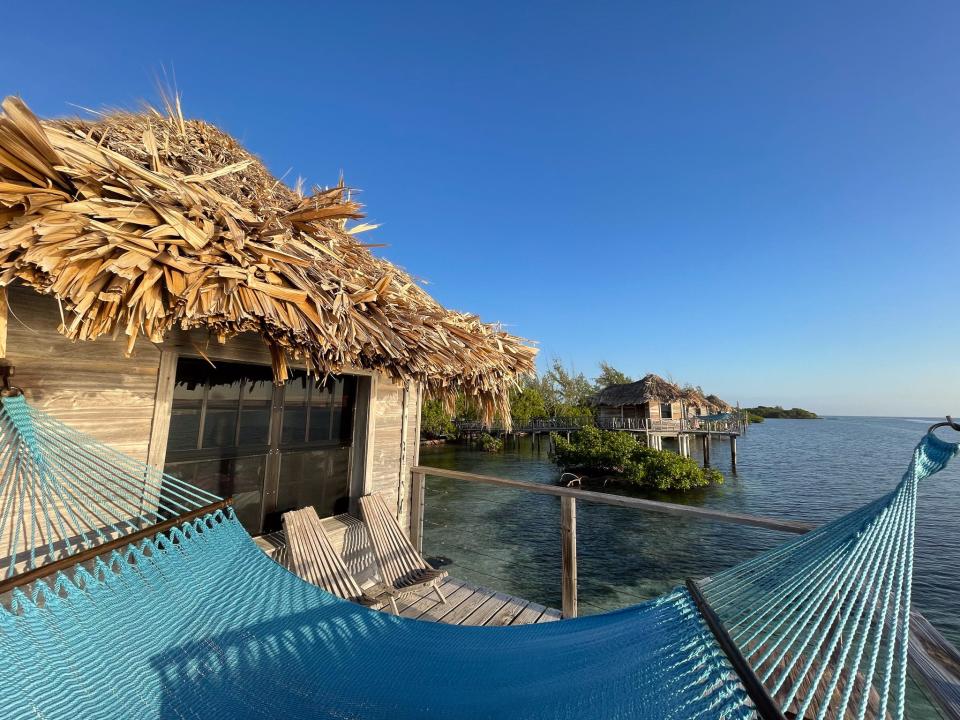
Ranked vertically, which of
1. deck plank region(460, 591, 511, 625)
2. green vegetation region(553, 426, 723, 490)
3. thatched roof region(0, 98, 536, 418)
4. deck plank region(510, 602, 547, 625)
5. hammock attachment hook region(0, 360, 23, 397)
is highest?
thatched roof region(0, 98, 536, 418)

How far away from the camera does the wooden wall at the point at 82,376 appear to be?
6.11 ft

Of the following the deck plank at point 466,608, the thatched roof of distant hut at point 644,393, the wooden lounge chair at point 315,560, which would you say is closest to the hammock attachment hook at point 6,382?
the wooden lounge chair at point 315,560

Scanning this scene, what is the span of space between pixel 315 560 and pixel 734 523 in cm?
263

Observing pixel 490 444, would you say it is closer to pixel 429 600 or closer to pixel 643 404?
pixel 643 404

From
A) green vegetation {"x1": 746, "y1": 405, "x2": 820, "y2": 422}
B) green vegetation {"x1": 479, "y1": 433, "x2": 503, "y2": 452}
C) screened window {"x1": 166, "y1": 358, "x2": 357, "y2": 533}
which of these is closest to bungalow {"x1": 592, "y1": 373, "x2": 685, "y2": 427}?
green vegetation {"x1": 479, "y1": 433, "x2": 503, "y2": 452}

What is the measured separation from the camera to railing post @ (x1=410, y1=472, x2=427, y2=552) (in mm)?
3811

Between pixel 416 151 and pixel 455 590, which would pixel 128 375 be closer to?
pixel 455 590

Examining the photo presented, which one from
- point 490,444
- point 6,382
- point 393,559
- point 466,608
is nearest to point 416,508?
point 393,559

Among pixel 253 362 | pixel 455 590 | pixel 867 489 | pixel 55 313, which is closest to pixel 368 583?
pixel 455 590

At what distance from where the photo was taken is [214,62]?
6.70 meters

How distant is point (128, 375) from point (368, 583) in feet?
7.30

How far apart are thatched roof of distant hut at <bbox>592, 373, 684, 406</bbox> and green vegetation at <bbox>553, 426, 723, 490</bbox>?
7642 mm

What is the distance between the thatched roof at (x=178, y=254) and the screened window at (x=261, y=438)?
0.72 m

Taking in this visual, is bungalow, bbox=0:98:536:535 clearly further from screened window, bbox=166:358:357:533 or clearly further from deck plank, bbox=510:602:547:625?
deck plank, bbox=510:602:547:625
